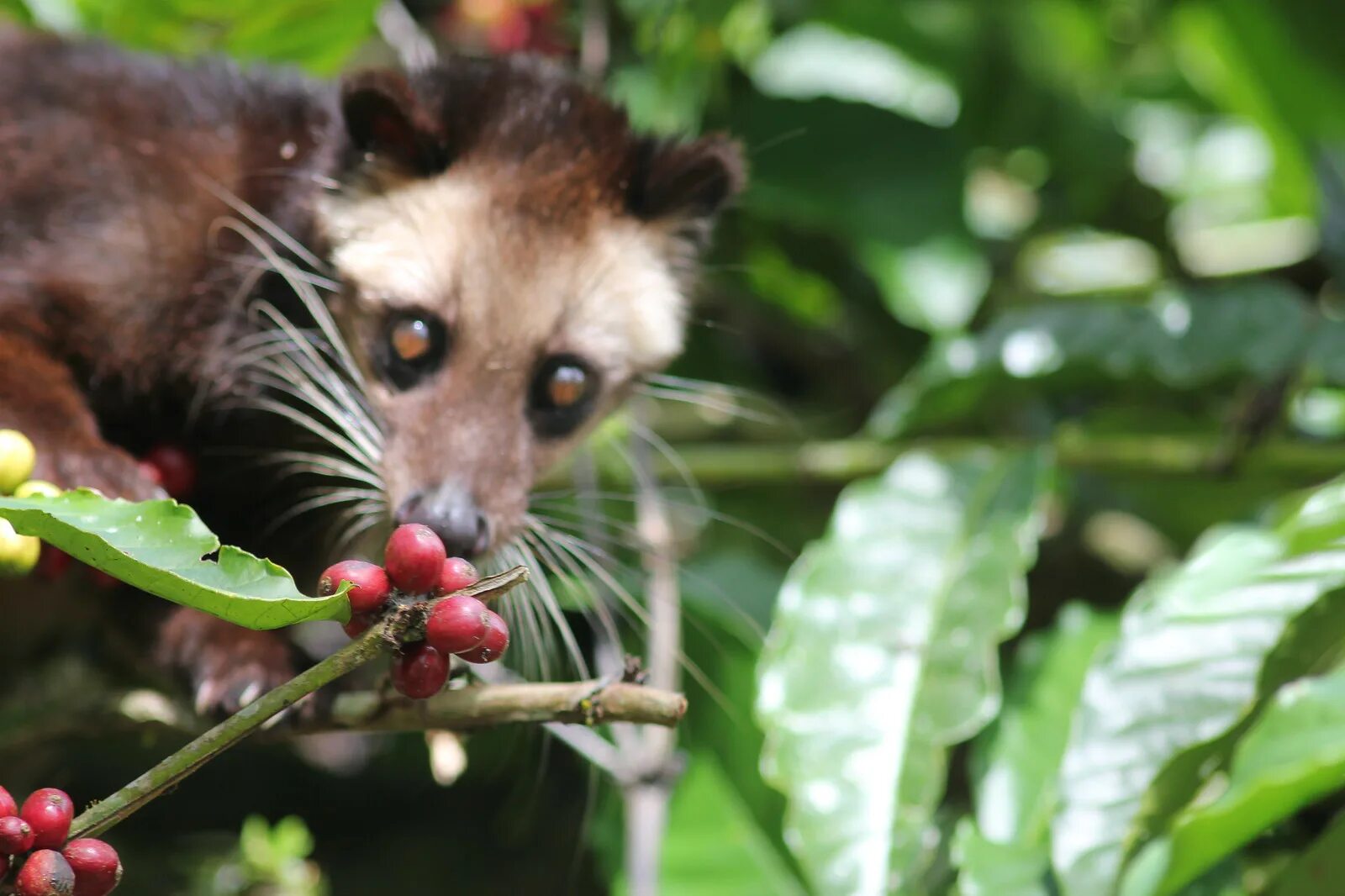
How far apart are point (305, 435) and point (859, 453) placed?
3.64 feet

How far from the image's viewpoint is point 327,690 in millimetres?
1597

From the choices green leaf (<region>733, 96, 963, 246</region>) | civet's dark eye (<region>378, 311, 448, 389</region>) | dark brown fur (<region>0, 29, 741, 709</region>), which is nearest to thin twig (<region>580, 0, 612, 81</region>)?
green leaf (<region>733, 96, 963, 246</region>)

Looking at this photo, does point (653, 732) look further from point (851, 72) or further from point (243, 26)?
point (851, 72)

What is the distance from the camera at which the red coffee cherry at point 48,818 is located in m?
1.10

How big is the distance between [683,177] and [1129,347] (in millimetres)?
871

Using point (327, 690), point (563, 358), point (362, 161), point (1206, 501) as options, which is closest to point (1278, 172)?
point (1206, 501)

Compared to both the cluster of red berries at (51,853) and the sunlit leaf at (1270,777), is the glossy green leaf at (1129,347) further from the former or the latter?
the cluster of red berries at (51,853)

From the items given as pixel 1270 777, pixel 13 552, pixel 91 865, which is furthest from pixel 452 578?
pixel 1270 777

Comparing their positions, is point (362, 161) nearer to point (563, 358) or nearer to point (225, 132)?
point (225, 132)

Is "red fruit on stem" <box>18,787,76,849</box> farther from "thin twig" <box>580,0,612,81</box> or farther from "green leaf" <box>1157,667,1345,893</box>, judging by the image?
"thin twig" <box>580,0,612,81</box>

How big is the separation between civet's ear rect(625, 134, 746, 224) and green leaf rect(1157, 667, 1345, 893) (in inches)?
44.7

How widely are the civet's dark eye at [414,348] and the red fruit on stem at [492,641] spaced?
869 mm

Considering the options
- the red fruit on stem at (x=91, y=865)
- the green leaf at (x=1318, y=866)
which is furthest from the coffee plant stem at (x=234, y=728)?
the green leaf at (x=1318, y=866)

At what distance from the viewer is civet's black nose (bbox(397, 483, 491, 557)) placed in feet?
5.49
